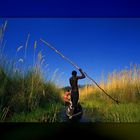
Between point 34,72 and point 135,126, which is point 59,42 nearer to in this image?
point 34,72

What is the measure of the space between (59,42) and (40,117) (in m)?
0.87

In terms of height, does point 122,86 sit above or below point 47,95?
above

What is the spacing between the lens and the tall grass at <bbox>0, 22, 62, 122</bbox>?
4.27m

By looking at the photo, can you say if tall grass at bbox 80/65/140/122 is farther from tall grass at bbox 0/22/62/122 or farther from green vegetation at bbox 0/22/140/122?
tall grass at bbox 0/22/62/122

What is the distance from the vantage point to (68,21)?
435 cm

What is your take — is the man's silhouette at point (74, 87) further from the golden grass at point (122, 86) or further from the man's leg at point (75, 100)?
the golden grass at point (122, 86)

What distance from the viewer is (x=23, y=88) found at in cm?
438

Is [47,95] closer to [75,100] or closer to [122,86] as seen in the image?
[75,100]

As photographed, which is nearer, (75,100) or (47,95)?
(75,100)

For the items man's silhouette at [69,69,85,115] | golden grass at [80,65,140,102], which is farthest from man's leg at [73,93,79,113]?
golden grass at [80,65,140,102]

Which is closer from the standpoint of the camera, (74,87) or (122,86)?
(74,87)

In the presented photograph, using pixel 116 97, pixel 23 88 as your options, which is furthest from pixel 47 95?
pixel 116 97

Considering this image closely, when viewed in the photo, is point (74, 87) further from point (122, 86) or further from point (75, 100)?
point (122, 86)
